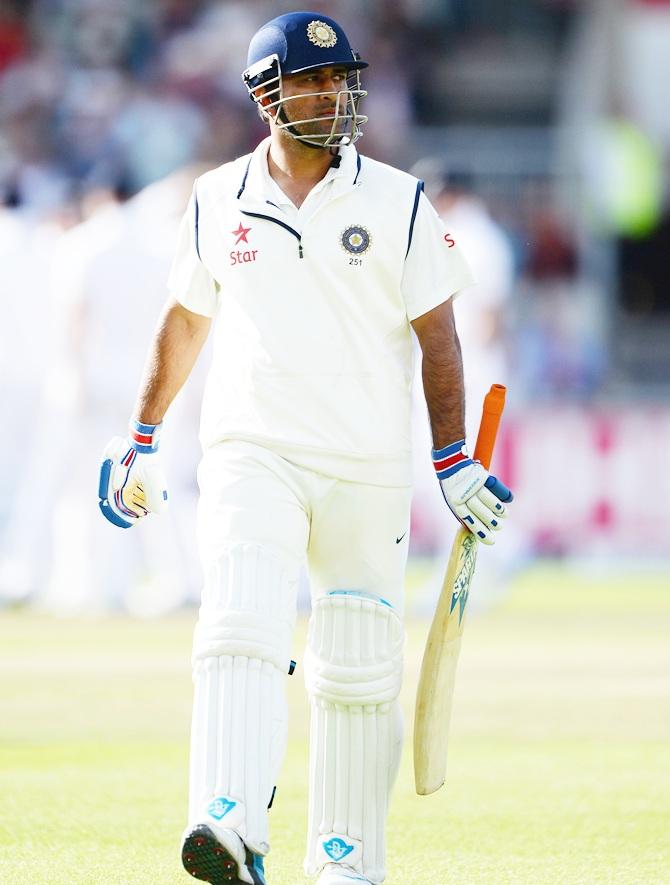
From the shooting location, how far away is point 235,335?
467cm

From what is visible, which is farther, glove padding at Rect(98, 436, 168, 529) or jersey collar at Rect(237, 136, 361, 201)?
glove padding at Rect(98, 436, 168, 529)

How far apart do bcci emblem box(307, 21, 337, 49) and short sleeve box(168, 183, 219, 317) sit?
1.58ft

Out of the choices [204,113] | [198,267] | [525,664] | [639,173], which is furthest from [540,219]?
[198,267]

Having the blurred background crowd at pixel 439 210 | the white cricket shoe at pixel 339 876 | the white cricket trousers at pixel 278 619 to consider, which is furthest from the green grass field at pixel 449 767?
the blurred background crowd at pixel 439 210

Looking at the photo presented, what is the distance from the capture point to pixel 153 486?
4.88 m

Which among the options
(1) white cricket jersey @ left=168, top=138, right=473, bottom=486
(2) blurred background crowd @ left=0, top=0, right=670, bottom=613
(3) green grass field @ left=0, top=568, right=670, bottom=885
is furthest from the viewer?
(2) blurred background crowd @ left=0, top=0, right=670, bottom=613

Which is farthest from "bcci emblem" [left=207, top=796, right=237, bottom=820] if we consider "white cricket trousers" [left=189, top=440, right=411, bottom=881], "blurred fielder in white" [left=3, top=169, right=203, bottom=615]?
"blurred fielder in white" [left=3, top=169, right=203, bottom=615]

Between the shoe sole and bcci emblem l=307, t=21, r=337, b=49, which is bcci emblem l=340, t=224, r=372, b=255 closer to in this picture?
bcci emblem l=307, t=21, r=337, b=49

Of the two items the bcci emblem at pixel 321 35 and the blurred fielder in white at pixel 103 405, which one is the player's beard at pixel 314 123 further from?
the blurred fielder in white at pixel 103 405

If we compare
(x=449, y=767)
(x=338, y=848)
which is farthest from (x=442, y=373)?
(x=449, y=767)

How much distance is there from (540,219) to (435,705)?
1103 centimetres

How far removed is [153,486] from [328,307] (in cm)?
69

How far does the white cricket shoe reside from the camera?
4426mm

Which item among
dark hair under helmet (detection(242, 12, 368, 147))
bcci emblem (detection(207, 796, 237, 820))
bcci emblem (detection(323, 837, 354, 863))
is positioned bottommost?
bcci emblem (detection(323, 837, 354, 863))
